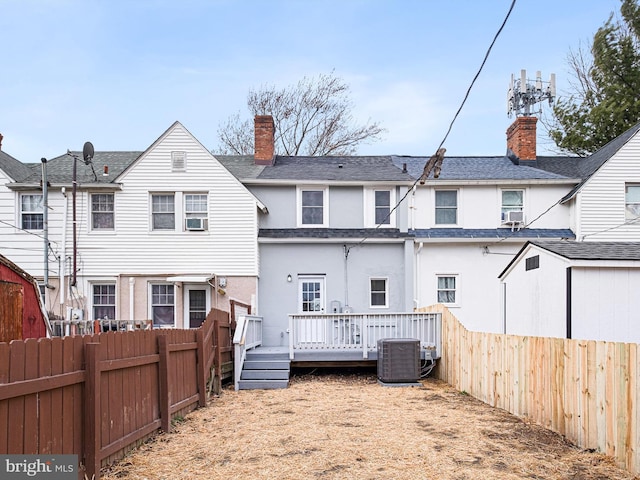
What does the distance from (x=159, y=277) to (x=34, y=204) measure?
4.55m

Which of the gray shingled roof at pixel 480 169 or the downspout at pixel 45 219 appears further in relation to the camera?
the gray shingled roof at pixel 480 169

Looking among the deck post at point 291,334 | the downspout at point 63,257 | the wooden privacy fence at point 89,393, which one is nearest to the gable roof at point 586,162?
the deck post at point 291,334

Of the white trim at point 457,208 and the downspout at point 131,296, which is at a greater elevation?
the white trim at point 457,208

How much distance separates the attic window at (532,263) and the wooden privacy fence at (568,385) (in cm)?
278

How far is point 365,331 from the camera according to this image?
48.1ft

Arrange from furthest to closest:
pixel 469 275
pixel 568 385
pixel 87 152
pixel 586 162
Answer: pixel 586 162, pixel 469 275, pixel 87 152, pixel 568 385

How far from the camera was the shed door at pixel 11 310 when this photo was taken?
12078mm

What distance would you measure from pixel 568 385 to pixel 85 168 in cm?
1680

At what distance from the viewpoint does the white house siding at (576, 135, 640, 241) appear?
61.7ft

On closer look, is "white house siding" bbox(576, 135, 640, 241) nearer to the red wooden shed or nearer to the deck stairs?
the deck stairs

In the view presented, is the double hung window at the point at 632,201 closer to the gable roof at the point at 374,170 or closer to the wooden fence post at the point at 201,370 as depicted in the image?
the gable roof at the point at 374,170

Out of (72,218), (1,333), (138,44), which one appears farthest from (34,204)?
(1,333)

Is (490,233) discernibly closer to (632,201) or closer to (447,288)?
(447,288)

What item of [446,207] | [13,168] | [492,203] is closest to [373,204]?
[446,207]
